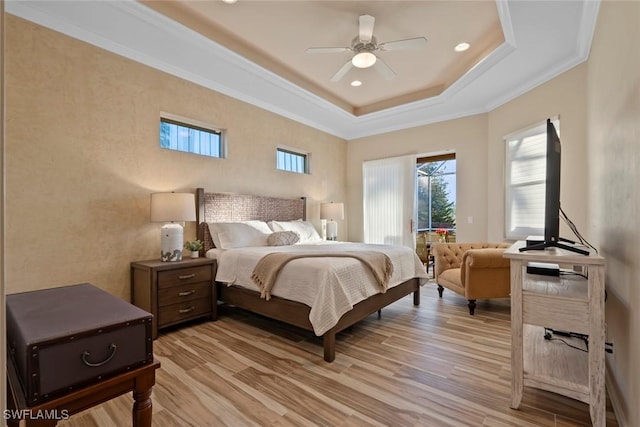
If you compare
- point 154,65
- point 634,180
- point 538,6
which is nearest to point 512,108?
point 538,6

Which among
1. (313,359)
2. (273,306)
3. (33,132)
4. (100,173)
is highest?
(33,132)

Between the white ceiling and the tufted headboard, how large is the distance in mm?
1457

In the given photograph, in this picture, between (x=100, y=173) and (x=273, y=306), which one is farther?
(x=100, y=173)

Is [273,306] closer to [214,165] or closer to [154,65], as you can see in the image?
[214,165]

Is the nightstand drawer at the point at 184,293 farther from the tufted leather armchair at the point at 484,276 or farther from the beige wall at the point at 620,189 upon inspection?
the beige wall at the point at 620,189

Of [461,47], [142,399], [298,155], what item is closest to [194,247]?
[142,399]

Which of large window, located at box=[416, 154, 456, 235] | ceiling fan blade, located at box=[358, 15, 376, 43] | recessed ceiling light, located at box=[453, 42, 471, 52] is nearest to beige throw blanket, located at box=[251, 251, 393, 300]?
ceiling fan blade, located at box=[358, 15, 376, 43]

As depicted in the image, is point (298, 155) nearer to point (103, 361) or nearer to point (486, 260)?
point (486, 260)

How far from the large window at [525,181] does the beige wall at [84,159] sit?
13.9 feet

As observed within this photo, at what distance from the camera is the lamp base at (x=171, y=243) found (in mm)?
3086

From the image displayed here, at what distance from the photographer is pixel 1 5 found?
616mm

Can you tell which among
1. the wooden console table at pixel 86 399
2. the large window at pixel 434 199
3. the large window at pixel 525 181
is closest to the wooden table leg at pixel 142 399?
the wooden console table at pixel 86 399

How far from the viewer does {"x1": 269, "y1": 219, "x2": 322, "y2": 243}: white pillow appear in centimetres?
438

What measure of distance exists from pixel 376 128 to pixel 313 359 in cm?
468
